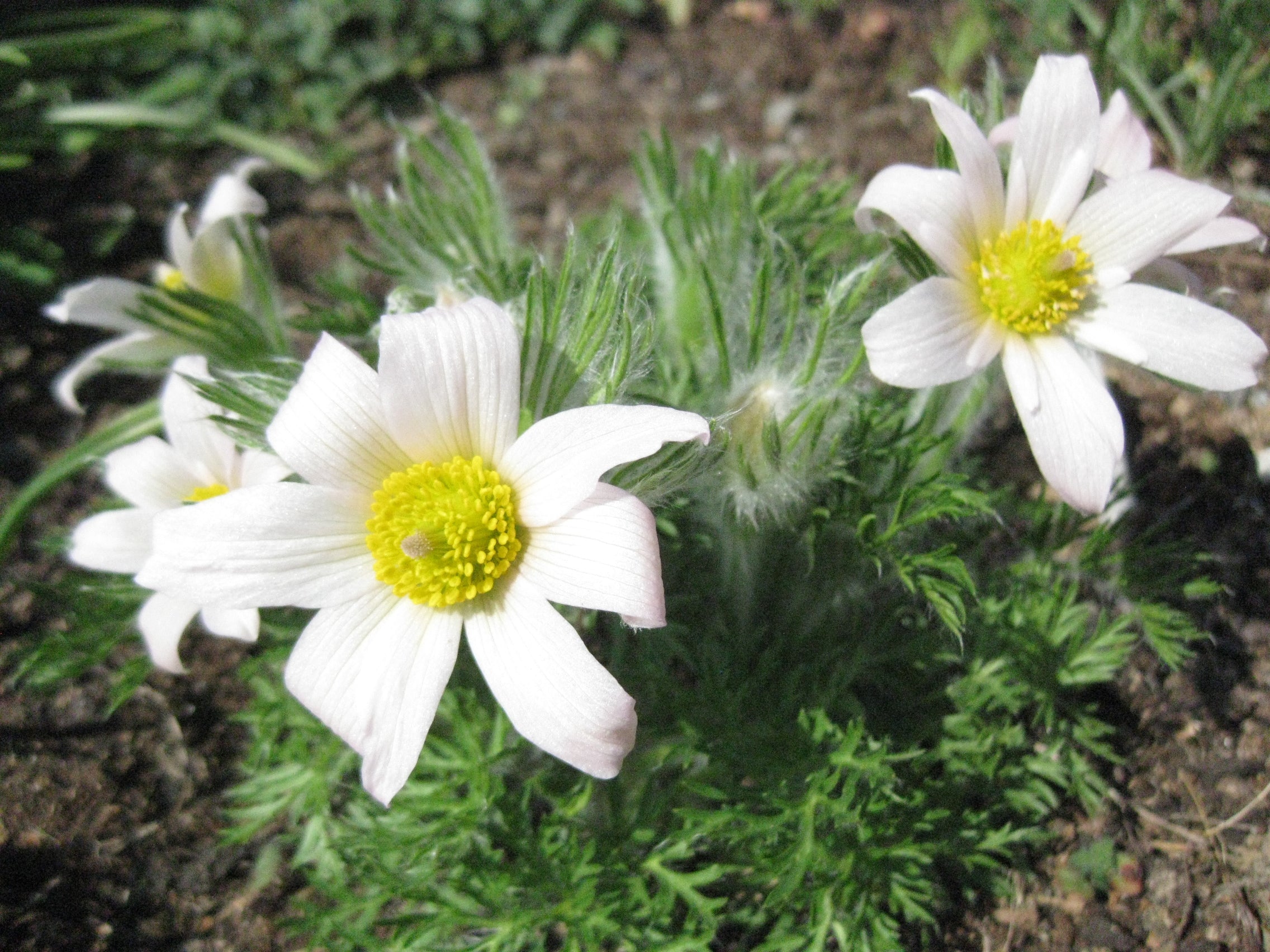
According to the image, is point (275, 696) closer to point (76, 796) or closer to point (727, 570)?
point (76, 796)

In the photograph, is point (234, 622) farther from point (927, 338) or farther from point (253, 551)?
point (927, 338)

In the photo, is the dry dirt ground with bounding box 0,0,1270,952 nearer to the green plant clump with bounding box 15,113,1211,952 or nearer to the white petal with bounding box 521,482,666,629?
the green plant clump with bounding box 15,113,1211,952

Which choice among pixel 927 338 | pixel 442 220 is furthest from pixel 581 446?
pixel 442 220

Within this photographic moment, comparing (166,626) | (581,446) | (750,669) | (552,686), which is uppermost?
(581,446)

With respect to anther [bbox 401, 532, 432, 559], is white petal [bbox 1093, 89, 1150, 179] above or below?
above

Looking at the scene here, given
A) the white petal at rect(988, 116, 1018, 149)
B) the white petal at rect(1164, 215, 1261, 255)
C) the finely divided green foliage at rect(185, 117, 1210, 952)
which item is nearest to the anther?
the finely divided green foliage at rect(185, 117, 1210, 952)

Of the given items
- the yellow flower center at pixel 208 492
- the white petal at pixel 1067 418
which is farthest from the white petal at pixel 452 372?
the white petal at pixel 1067 418
